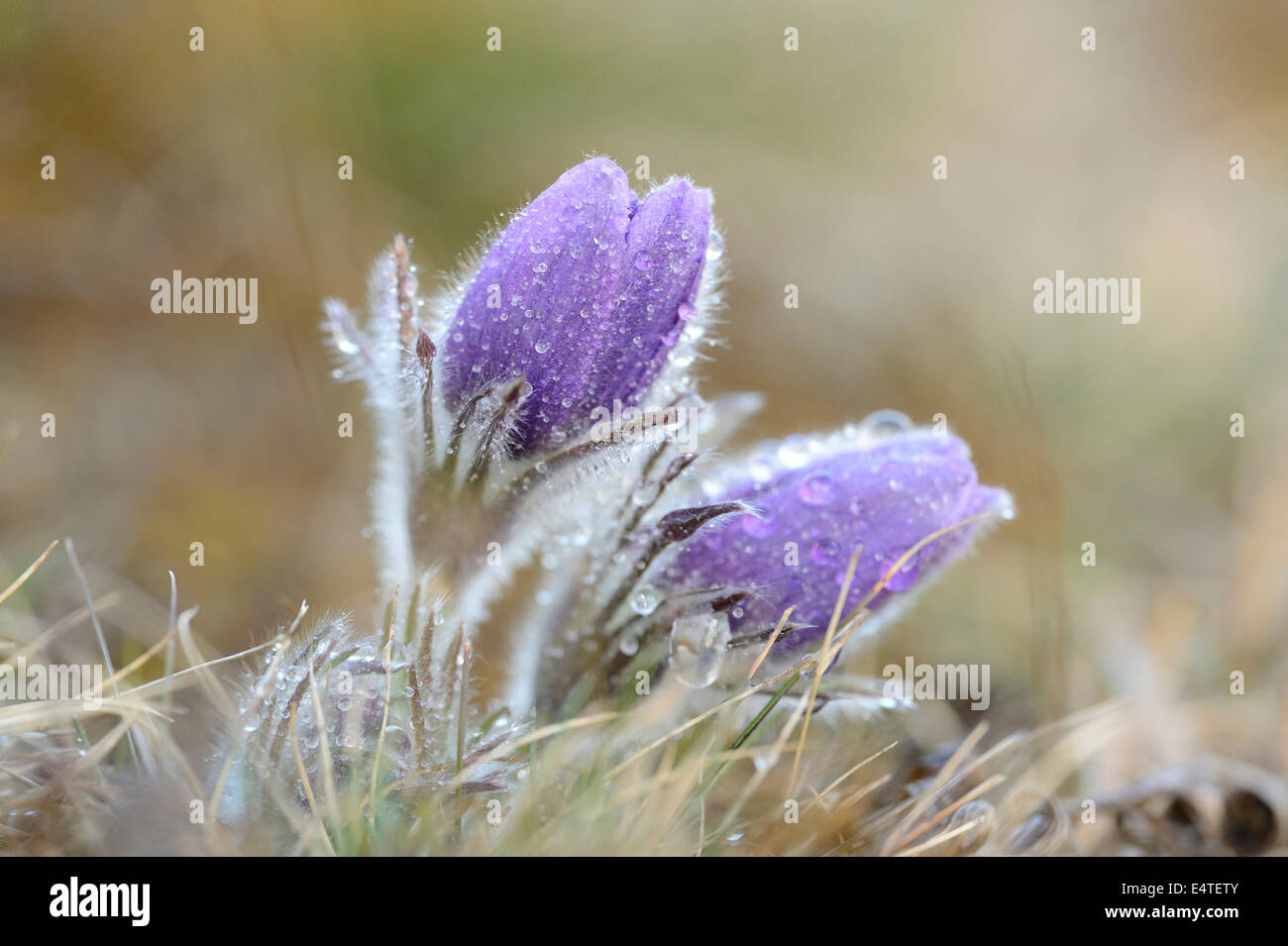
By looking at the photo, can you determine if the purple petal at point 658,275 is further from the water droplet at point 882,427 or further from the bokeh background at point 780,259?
the bokeh background at point 780,259

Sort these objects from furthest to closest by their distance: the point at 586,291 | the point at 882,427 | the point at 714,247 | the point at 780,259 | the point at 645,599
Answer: the point at 780,259
the point at 882,427
the point at 645,599
the point at 714,247
the point at 586,291

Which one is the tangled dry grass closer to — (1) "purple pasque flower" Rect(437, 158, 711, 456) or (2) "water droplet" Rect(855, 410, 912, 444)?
(2) "water droplet" Rect(855, 410, 912, 444)

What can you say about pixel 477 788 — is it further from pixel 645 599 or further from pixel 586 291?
pixel 586 291

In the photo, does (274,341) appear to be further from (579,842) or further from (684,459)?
(579,842)

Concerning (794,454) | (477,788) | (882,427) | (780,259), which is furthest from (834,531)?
(780,259)

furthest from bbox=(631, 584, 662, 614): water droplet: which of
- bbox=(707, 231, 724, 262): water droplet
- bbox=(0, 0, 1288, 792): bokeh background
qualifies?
bbox=(0, 0, 1288, 792): bokeh background
